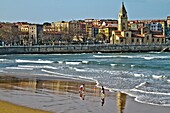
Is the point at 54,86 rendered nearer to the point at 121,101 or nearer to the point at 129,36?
the point at 121,101

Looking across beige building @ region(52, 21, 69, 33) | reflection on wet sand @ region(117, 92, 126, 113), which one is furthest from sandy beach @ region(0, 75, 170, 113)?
beige building @ region(52, 21, 69, 33)

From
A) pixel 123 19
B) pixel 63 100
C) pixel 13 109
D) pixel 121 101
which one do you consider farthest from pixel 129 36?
pixel 13 109

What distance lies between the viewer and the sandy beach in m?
15.1

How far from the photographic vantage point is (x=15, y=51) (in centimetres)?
8888

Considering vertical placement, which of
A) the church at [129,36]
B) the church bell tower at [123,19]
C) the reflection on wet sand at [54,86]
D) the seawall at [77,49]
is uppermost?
the church bell tower at [123,19]

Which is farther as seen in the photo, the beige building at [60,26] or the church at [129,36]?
the beige building at [60,26]

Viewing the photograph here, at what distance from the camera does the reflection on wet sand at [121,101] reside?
15.6 m

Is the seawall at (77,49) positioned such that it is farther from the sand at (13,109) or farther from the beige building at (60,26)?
the sand at (13,109)

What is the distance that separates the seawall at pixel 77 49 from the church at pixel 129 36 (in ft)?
47.3

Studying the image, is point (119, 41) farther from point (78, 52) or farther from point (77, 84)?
point (77, 84)

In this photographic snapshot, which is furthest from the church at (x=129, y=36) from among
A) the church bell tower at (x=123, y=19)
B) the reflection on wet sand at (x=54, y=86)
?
the reflection on wet sand at (x=54, y=86)

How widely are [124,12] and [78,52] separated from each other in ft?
114

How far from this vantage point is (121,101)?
17312mm

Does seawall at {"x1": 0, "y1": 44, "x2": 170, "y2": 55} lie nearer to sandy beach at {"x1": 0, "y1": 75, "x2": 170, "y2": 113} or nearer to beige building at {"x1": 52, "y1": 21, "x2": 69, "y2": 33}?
sandy beach at {"x1": 0, "y1": 75, "x2": 170, "y2": 113}
